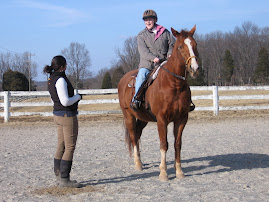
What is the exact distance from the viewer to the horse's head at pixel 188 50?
4816 millimetres

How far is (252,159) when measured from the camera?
6.74 metres

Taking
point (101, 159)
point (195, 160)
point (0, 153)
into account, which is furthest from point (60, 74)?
point (0, 153)

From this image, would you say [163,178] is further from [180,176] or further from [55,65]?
[55,65]

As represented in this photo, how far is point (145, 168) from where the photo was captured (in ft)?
20.6

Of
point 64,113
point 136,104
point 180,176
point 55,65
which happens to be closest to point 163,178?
point 180,176

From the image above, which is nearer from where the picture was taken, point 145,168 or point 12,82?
point 145,168

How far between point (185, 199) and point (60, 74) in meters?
2.41

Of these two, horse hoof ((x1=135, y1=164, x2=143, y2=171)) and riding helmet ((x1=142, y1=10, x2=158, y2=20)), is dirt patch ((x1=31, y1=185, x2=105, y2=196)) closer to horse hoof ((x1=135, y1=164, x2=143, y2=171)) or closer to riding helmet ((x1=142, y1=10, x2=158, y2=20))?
horse hoof ((x1=135, y1=164, x2=143, y2=171))

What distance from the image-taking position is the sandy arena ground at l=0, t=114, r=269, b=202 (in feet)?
14.8

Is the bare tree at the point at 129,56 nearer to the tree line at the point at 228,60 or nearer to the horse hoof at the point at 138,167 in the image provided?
the tree line at the point at 228,60

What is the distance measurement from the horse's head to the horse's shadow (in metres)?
1.91

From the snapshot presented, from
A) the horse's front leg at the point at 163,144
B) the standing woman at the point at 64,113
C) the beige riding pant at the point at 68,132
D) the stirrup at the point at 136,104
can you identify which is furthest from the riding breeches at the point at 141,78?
the beige riding pant at the point at 68,132

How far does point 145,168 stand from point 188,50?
2455mm

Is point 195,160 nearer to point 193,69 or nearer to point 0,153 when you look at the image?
point 193,69
